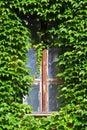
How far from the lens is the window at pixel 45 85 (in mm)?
7438

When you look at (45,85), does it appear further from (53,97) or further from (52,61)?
(52,61)

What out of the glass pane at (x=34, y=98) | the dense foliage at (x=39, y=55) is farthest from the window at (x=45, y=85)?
the dense foliage at (x=39, y=55)

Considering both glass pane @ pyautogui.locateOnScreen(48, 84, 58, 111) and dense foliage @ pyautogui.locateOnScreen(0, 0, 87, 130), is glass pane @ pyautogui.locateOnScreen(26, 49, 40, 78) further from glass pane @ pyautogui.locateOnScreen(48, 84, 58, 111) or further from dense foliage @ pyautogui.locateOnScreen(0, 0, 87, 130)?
glass pane @ pyautogui.locateOnScreen(48, 84, 58, 111)

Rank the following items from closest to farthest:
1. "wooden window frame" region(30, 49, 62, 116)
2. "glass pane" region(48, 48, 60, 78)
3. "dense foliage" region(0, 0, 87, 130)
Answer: "dense foliage" region(0, 0, 87, 130) → "wooden window frame" region(30, 49, 62, 116) → "glass pane" region(48, 48, 60, 78)

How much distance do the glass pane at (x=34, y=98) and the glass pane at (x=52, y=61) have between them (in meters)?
0.27

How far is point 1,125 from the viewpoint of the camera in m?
7.04

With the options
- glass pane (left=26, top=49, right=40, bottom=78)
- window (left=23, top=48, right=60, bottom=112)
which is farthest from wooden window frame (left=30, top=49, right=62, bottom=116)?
glass pane (left=26, top=49, right=40, bottom=78)

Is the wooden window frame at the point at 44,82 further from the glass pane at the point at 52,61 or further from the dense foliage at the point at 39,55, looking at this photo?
the dense foliage at the point at 39,55

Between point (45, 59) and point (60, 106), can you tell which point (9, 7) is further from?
point (60, 106)

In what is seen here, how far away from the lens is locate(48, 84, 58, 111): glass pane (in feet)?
24.4

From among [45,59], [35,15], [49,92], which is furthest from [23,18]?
[49,92]

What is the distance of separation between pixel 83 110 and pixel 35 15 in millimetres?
1615

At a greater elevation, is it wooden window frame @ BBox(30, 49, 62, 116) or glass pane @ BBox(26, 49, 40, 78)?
glass pane @ BBox(26, 49, 40, 78)

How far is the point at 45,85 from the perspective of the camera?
746cm
